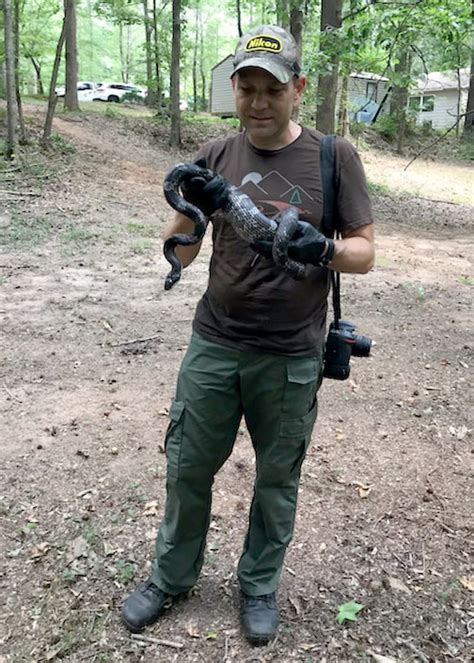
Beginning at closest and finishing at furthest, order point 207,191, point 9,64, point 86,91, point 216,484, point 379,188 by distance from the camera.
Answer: point 207,191 < point 216,484 < point 9,64 < point 379,188 < point 86,91

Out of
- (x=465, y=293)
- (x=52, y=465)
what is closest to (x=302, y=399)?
(x=52, y=465)

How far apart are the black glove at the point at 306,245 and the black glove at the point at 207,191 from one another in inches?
7.8

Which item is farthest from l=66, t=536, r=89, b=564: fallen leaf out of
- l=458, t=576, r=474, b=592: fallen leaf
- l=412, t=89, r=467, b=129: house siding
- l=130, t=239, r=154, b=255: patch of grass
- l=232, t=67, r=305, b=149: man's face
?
l=412, t=89, r=467, b=129: house siding

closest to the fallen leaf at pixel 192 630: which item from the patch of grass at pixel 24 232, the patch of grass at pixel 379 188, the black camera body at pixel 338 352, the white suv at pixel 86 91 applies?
the black camera body at pixel 338 352

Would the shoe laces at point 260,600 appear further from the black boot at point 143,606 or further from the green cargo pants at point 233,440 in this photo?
the black boot at point 143,606

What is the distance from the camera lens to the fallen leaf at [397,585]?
2.69 meters

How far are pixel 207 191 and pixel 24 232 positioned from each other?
774 centimetres

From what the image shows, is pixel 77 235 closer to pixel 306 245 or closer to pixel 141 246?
pixel 141 246

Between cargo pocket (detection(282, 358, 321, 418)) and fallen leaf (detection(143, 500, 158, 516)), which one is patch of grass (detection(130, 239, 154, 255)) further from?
cargo pocket (detection(282, 358, 321, 418))

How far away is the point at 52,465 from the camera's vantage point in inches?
141

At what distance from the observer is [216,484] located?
342 cm

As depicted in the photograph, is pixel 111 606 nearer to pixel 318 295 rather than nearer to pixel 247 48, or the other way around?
pixel 318 295

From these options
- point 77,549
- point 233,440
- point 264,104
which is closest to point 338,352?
point 233,440

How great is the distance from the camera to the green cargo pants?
7.14ft
